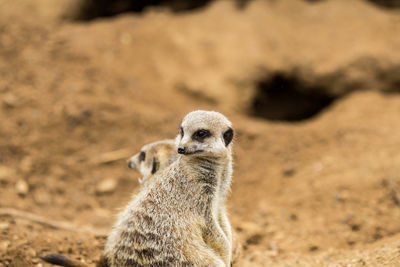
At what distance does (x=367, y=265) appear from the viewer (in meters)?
2.51

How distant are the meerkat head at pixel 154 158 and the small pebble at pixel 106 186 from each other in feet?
4.82

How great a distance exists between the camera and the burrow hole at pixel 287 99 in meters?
6.23

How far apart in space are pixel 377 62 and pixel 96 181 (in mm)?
3745

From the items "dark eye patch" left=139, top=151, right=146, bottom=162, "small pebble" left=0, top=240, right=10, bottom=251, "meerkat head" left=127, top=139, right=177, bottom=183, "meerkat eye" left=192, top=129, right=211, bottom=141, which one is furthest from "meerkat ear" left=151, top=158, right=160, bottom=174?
"small pebble" left=0, top=240, right=10, bottom=251

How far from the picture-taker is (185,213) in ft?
7.54

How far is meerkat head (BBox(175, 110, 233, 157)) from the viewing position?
2371mm

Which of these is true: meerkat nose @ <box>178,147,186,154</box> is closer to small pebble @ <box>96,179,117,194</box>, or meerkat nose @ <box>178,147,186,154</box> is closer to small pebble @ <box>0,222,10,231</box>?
small pebble @ <box>0,222,10,231</box>

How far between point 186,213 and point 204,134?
1.28 feet

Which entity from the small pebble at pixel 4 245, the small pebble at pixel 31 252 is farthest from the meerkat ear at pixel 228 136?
the small pebble at pixel 4 245

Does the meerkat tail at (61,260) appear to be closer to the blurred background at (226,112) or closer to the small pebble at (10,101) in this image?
the blurred background at (226,112)

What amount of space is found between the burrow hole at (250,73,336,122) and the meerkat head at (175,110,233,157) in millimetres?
3676

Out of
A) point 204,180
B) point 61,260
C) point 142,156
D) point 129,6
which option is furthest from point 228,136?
point 129,6

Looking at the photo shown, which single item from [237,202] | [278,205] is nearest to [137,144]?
[237,202]

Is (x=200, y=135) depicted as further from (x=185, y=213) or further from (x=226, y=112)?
(x=226, y=112)
